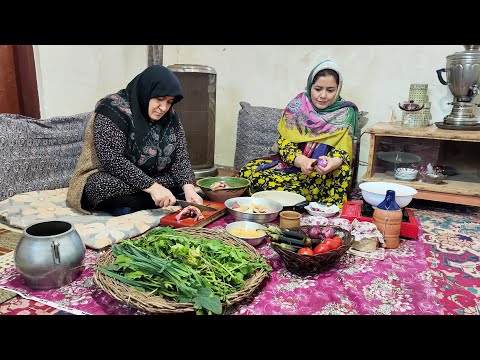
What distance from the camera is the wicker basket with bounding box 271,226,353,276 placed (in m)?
1.42

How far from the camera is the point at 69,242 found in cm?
135

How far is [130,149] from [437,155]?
6.94ft

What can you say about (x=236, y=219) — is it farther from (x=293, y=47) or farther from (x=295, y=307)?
(x=293, y=47)

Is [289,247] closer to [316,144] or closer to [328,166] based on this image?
[328,166]

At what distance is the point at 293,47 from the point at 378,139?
1.24 m

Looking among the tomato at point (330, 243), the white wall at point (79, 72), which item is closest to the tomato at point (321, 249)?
the tomato at point (330, 243)

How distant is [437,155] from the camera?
109 inches

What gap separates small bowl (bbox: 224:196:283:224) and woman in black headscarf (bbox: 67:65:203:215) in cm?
21

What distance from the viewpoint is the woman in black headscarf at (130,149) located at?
2.08 m

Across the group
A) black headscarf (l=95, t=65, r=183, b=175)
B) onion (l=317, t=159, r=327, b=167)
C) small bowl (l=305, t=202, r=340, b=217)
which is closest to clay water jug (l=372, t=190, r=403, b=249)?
small bowl (l=305, t=202, r=340, b=217)

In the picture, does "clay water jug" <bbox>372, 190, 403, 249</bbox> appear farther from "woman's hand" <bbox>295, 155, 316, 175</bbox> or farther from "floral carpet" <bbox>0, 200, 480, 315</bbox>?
"woman's hand" <bbox>295, 155, 316, 175</bbox>

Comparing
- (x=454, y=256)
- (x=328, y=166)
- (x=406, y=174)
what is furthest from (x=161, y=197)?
(x=406, y=174)

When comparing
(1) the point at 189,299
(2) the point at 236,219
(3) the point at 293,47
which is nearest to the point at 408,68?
(3) the point at 293,47

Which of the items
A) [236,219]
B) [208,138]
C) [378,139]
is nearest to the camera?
[236,219]
